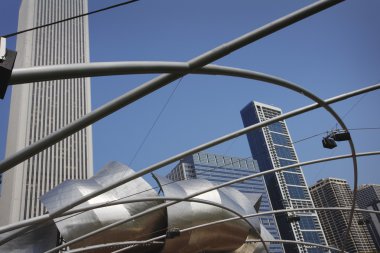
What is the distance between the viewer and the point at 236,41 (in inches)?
306

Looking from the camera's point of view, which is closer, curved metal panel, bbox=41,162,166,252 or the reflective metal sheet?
curved metal panel, bbox=41,162,166,252

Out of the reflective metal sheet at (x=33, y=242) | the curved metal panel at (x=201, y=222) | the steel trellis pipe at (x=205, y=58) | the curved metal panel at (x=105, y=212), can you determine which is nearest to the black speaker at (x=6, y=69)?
the steel trellis pipe at (x=205, y=58)

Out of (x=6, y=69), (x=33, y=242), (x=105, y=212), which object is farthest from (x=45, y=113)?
(x=6, y=69)

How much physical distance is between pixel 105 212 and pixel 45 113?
91578 millimetres

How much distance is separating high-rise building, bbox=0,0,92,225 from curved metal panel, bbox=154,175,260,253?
244 feet

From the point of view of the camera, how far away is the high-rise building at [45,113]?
10300 cm

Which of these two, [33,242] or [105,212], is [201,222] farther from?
[33,242]

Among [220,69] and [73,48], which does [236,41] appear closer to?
[220,69]

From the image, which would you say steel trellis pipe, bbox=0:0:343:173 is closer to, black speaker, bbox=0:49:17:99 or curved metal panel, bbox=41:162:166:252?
black speaker, bbox=0:49:17:99

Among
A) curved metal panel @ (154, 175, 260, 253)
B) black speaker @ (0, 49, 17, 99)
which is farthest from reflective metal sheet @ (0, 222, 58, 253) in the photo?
black speaker @ (0, 49, 17, 99)

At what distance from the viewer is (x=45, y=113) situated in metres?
116

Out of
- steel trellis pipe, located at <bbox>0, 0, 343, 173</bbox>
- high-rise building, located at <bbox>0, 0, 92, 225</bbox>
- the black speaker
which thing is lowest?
the black speaker

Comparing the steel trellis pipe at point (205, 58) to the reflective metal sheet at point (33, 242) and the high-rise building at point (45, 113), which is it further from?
the high-rise building at point (45, 113)

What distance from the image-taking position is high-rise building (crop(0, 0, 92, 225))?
10300 cm
